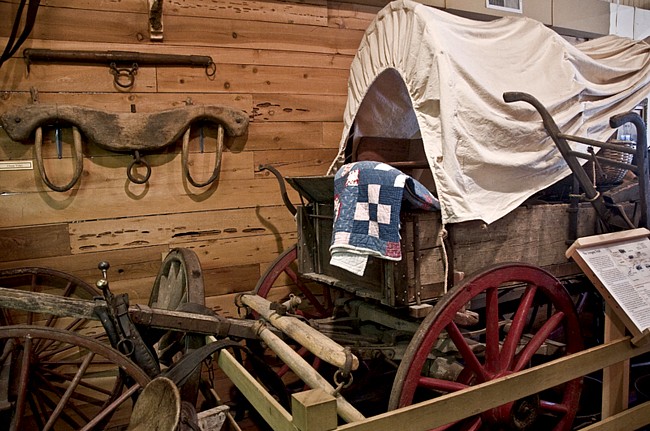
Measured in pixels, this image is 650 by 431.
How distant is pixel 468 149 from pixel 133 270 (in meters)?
1.96

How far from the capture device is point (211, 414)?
2158 mm

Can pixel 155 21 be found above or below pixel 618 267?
above

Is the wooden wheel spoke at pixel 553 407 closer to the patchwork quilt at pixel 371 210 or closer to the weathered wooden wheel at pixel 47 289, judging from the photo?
the patchwork quilt at pixel 371 210

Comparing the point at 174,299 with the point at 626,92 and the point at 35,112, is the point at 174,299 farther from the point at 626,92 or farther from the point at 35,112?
the point at 626,92

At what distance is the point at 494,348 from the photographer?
7.29 ft

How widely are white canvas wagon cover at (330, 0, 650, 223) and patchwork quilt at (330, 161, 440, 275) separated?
0.57 feet

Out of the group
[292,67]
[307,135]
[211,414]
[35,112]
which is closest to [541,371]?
[211,414]

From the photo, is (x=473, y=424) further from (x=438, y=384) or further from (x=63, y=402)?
(x=63, y=402)

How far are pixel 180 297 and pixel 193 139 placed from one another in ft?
3.24

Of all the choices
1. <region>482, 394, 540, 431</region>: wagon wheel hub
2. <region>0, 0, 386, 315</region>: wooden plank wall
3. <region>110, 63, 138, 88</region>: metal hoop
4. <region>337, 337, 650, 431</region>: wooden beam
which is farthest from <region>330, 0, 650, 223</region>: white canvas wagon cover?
<region>110, 63, 138, 88</region>: metal hoop

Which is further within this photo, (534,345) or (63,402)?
(534,345)

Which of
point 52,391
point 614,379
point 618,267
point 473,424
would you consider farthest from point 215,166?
point 614,379

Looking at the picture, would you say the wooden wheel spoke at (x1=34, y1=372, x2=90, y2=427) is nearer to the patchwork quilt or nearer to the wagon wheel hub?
the patchwork quilt

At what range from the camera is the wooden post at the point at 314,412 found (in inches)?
58.6
